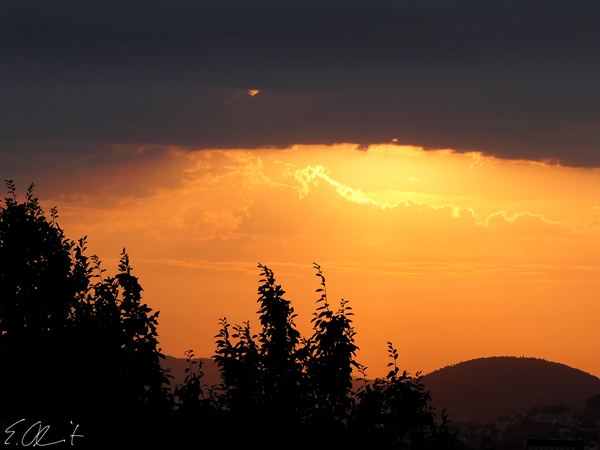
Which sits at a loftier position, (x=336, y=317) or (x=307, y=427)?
(x=336, y=317)

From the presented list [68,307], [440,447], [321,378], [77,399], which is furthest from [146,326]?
[440,447]

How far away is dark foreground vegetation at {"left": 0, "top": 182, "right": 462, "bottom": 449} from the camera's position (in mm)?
25672

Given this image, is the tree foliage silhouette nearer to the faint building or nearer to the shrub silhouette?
the shrub silhouette

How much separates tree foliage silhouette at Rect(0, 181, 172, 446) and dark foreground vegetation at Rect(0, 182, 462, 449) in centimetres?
5

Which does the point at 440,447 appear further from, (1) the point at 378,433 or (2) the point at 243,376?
(2) the point at 243,376

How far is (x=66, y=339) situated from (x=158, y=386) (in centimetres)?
456

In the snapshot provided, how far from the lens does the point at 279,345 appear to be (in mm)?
28812

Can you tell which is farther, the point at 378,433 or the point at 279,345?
the point at 279,345

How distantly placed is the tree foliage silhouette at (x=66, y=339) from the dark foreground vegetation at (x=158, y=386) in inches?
1.8

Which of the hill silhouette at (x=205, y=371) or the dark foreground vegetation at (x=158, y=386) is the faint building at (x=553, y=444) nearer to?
the dark foreground vegetation at (x=158, y=386)

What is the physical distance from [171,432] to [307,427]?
15.8 feet
